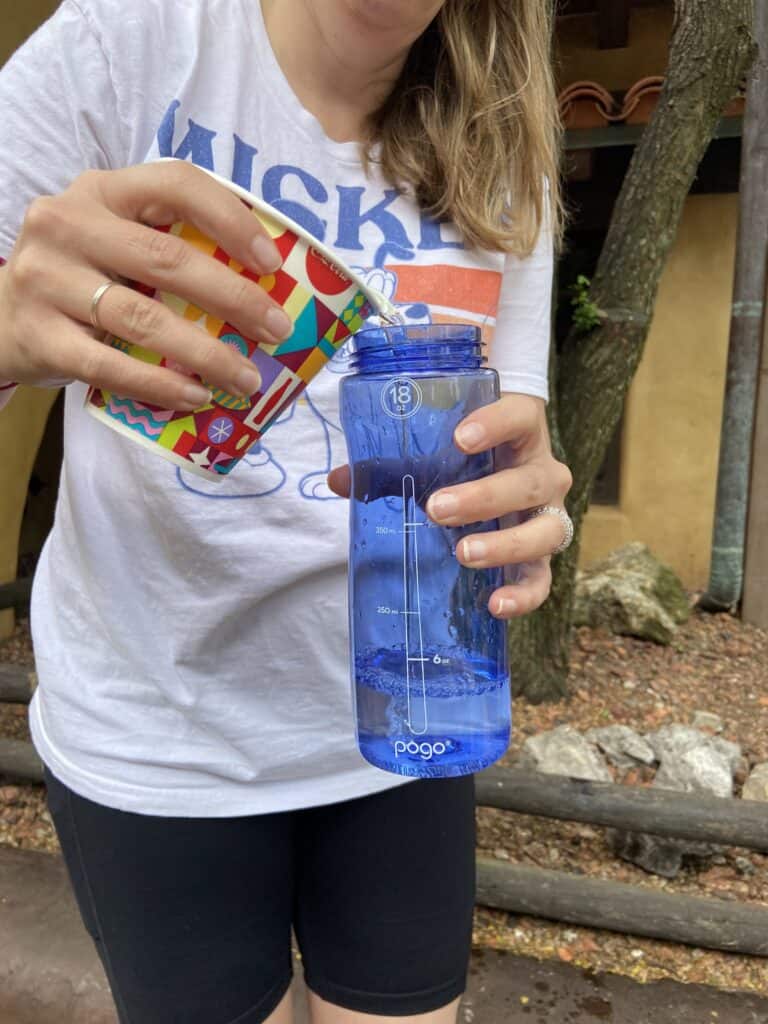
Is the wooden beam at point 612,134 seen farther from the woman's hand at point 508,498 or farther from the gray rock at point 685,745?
the woman's hand at point 508,498

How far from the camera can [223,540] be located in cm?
112

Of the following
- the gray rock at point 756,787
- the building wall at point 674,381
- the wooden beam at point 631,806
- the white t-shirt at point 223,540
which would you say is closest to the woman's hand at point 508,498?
the white t-shirt at point 223,540

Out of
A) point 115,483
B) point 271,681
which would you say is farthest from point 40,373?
point 271,681

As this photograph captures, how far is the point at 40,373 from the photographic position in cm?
84

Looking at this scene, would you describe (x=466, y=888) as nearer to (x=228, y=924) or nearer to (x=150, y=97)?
(x=228, y=924)

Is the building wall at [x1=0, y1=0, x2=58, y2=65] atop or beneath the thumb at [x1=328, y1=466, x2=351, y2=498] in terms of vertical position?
atop

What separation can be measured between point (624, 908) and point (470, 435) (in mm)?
2224

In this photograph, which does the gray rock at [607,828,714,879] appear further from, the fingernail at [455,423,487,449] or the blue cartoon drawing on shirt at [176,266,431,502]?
the fingernail at [455,423,487,449]

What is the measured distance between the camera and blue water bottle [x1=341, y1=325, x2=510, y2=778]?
1029mm

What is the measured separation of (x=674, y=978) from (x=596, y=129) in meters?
4.15

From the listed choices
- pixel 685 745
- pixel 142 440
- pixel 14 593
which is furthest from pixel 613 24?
pixel 142 440

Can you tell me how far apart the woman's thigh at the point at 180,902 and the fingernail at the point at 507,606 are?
1.55 feet

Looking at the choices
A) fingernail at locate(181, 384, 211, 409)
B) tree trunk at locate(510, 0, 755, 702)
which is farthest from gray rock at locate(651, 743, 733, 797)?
fingernail at locate(181, 384, 211, 409)

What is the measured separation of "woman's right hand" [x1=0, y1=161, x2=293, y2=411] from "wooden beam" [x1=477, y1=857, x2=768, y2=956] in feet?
7.74
